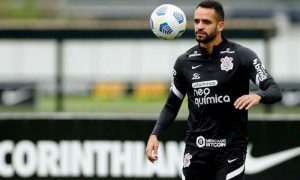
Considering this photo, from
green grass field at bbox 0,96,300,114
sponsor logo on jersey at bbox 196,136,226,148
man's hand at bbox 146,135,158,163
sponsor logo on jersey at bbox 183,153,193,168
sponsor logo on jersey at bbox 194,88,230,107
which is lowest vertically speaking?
green grass field at bbox 0,96,300,114

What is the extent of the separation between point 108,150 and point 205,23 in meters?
3.56

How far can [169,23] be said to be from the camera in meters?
6.93

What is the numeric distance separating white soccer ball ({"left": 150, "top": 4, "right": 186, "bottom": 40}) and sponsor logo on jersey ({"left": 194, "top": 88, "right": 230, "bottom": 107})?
1.78 feet

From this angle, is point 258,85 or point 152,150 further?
point 152,150

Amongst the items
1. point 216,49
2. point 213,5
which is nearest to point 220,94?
point 216,49

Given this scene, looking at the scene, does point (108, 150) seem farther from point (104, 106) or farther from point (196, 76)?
point (104, 106)

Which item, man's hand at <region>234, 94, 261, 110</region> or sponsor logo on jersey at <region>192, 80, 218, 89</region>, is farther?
sponsor logo on jersey at <region>192, 80, 218, 89</region>

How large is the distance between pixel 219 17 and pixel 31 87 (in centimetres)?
868

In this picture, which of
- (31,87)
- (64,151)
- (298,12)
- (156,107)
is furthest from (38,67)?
(298,12)

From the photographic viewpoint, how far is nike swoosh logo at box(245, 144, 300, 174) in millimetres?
9625

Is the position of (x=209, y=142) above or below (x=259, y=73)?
below

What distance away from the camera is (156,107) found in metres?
14.8

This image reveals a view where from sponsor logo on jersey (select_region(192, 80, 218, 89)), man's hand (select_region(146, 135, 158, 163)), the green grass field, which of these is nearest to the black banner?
the green grass field

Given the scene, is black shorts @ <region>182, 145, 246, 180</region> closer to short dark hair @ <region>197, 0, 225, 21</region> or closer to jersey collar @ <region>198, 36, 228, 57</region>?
jersey collar @ <region>198, 36, 228, 57</region>
